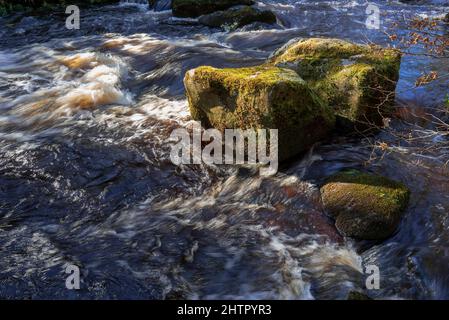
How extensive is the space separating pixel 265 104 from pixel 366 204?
180 centimetres

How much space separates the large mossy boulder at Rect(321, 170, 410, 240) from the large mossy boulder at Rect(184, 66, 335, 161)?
977 mm

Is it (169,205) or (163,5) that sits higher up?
(163,5)

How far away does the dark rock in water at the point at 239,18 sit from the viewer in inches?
504

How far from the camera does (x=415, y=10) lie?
14.3m

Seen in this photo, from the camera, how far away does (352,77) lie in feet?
22.8

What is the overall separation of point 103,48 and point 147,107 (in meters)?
3.94

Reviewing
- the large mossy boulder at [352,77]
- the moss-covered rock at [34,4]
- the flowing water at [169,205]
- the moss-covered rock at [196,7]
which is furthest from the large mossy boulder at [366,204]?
the moss-covered rock at [34,4]

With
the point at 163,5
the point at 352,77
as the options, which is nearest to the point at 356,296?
the point at 352,77

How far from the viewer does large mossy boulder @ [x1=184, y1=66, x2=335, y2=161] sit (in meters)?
6.05

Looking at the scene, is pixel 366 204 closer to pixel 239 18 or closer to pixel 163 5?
pixel 239 18

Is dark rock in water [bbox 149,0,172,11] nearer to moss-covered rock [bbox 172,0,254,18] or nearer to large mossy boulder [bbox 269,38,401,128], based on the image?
moss-covered rock [bbox 172,0,254,18]
